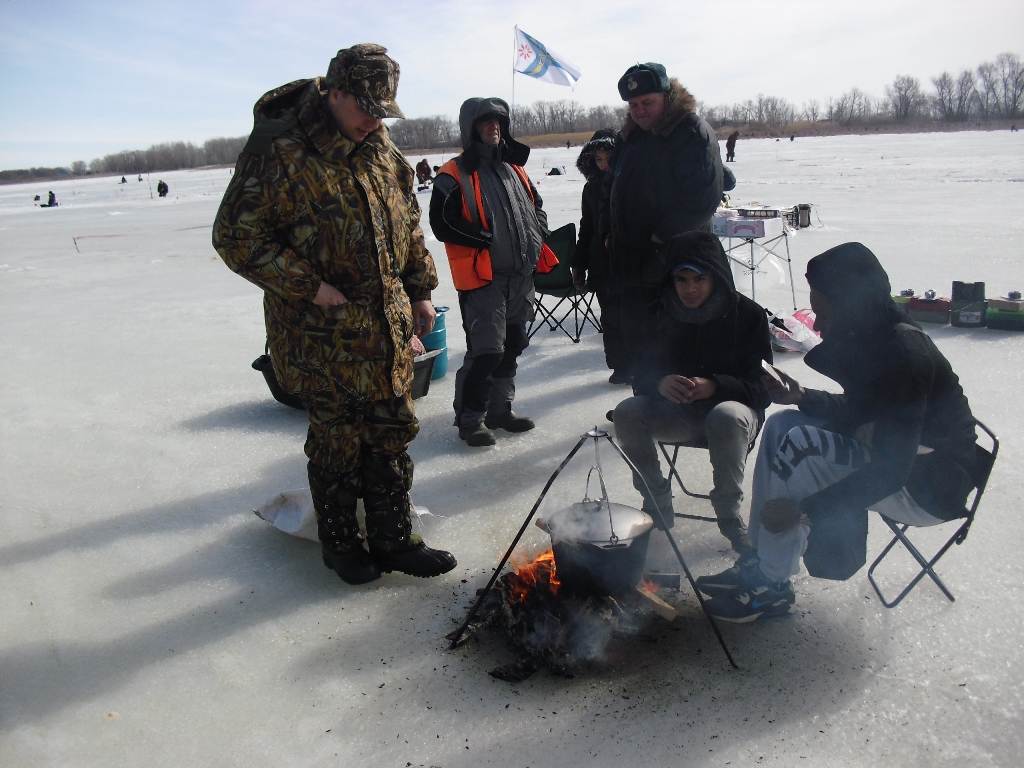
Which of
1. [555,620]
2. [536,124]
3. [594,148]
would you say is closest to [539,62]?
[594,148]

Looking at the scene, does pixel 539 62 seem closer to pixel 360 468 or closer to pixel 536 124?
pixel 360 468

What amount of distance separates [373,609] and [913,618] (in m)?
2.05

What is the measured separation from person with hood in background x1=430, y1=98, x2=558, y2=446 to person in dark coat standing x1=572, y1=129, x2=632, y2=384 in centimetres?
89

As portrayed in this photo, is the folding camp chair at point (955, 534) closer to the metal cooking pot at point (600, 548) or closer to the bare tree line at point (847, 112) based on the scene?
the metal cooking pot at point (600, 548)

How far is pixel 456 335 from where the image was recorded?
7219mm

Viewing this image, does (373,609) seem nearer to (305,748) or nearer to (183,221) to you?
(305,748)

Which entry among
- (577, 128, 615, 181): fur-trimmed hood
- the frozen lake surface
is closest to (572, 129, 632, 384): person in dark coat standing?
(577, 128, 615, 181): fur-trimmed hood

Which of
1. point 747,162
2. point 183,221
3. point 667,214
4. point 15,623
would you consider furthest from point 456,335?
point 747,162

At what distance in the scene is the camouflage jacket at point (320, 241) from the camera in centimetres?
266

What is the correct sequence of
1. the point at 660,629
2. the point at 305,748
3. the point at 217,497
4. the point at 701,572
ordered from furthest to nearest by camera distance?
the point at 217,497
the point at 701,572
the point at 660,629
the point at 305,748

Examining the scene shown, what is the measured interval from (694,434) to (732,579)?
0.66 m

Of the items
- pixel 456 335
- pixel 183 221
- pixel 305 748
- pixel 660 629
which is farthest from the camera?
pixel 183 221

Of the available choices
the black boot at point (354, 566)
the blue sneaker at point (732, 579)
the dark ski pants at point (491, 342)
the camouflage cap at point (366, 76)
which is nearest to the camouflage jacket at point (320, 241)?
the camouflage cap at point (366, 76)

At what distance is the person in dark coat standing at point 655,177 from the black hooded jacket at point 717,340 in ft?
2.15
